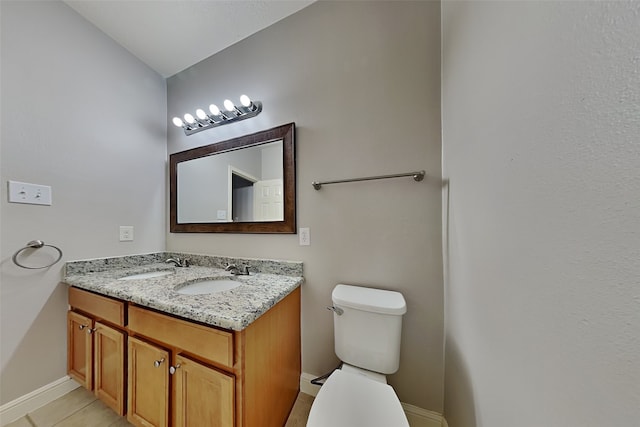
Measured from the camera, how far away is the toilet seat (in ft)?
2.30

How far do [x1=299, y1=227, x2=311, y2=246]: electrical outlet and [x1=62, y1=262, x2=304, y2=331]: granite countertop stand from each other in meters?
0.23

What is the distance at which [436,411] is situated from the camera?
41.8 inches

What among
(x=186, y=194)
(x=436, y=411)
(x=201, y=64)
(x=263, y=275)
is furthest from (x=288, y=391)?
(x=201, y=64)

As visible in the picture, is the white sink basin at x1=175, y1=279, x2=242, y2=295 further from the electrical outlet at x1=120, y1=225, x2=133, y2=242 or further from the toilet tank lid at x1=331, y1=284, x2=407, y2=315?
the electrical outlet at x1=120, y1=225, x2=133, y2=242

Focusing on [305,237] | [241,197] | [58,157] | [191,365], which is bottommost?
[191,365]

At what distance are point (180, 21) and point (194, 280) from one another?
1.81 meters

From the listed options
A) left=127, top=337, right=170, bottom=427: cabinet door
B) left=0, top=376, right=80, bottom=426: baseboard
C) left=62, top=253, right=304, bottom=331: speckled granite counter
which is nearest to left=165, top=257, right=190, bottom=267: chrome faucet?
left=62, top=253, right=304, bottom=331: speckled granite counter

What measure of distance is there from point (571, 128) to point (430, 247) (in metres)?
0.82

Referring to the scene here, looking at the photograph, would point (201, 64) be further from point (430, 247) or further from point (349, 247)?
point (430, 247)

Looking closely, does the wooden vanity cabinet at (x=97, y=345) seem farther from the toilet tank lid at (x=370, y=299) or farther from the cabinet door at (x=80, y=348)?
the toilet tank lid at (x=370, y=299)

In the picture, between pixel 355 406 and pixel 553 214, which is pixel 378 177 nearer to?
pixel 553 214

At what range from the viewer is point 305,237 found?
1310 mm

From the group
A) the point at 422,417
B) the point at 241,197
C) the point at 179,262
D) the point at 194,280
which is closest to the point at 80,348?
the point at 179,262

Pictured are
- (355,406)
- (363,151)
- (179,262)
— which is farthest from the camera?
(179,262)
